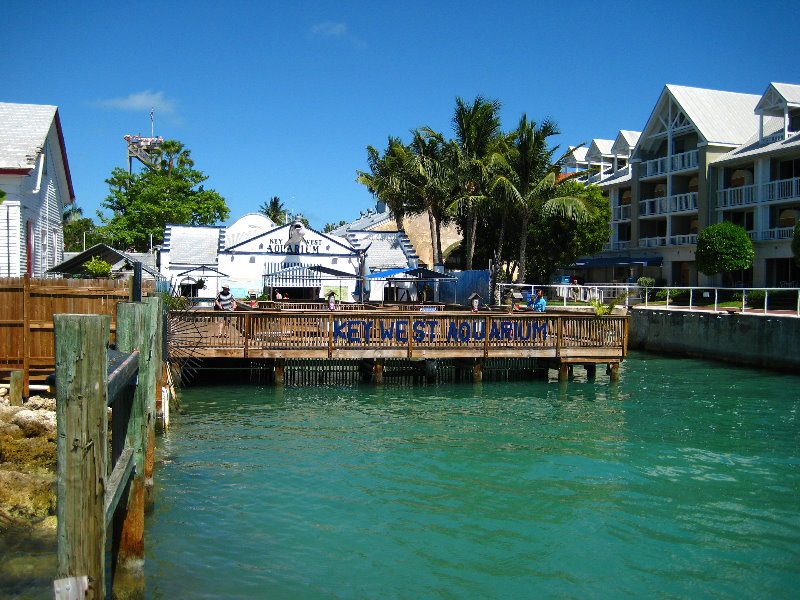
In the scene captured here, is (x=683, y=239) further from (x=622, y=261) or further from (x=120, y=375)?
(x=120, y=375)

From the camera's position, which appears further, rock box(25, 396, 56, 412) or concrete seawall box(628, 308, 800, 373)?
concrete seawall box(628, 308, 800, 373)

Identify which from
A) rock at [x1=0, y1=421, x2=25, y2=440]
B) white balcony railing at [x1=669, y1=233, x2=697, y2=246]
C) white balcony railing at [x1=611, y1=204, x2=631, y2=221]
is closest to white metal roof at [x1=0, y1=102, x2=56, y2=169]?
rock at [x1=0, y1=421, x2=25, y2=440]

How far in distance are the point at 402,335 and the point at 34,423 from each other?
10033 millimetres

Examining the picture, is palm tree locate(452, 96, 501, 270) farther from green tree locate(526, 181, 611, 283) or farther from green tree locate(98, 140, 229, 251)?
green tree locate(98, 140, 229, 251)

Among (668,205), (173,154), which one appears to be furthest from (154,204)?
(668,205)

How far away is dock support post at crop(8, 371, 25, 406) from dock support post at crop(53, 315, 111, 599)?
9153mm

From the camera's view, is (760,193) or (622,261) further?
(622,261)

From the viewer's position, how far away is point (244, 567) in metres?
8.02

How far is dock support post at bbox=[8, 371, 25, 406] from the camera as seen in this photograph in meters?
12.4

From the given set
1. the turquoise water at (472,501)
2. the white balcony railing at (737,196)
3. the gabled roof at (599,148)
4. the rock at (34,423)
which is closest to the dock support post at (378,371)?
the turquoise water at (472,501)

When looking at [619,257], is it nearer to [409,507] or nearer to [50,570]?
→ [409,507]

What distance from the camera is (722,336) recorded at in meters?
28.2

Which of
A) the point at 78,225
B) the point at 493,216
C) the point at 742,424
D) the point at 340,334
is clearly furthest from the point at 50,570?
the point at 78,225

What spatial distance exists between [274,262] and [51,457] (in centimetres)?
2420
